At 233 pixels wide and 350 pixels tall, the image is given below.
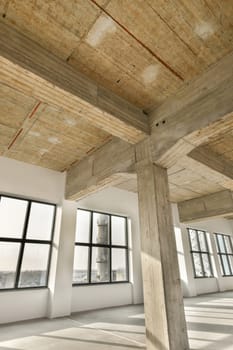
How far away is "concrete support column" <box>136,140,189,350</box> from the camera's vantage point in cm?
236

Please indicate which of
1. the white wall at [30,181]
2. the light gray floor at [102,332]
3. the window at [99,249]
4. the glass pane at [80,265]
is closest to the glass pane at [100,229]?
the window at [99,249]

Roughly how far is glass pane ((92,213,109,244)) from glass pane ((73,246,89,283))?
1.47 feet

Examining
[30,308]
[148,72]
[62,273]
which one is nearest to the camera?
[148,72]

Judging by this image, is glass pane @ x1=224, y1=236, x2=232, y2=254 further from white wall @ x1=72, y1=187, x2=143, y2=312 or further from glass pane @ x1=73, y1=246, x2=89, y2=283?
glass pane @ x1=73, y1=246, x2=89, y2=283

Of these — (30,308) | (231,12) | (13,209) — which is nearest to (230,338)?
(30,308)

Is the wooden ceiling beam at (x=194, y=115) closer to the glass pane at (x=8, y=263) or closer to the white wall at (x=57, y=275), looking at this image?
the white wall at (x=57, y=275)

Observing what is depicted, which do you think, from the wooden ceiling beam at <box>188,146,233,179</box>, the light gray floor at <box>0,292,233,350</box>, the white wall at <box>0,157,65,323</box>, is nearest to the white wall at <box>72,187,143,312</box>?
the light gray floor at <box>0,292,233,350</box>

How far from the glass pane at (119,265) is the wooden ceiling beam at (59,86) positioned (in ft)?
13.0

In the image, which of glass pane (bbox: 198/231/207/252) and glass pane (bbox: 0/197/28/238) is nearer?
glass pane (bbox: 0/197/28/238)

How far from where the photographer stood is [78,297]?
15.8ft

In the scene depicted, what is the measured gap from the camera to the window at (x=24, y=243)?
13.8 feet

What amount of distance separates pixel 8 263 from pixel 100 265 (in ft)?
7.64

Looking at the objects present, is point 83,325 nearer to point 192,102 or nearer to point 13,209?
point 13,209

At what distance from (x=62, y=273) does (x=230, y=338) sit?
327 centimetres
